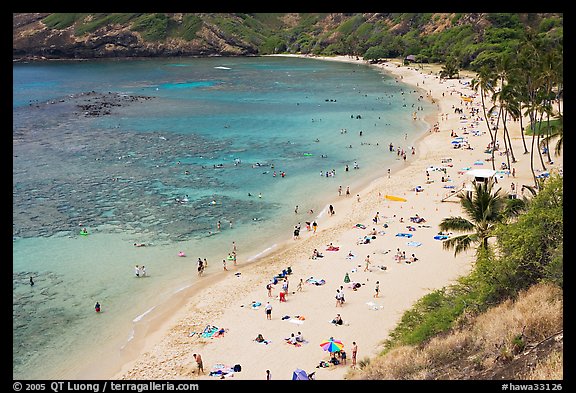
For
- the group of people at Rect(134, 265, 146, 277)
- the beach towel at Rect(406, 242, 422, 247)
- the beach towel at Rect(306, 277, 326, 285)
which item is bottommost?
the beach towel at Rect(306, 277, 326, 285)

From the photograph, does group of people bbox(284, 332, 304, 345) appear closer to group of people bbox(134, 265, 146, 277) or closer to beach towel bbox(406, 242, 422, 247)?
group of people bbox(134, 265, 146, 277)

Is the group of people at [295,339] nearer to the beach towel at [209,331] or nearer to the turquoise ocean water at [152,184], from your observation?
the beach towel at [209,331]

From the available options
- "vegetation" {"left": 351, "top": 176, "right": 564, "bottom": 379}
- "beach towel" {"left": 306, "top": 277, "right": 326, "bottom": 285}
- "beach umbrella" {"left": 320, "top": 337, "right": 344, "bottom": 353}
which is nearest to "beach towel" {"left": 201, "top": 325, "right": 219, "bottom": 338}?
"beach umbrella" {"left": 320, "top": 337, "right": 344, "bottom": 353}

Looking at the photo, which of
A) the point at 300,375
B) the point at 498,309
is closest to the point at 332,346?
the point at 300,375
